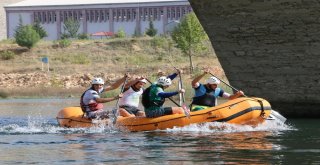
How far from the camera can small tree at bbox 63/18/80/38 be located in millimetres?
91000

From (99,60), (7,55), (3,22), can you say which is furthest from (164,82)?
(3,22)

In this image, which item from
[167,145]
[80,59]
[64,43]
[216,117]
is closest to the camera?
[167,145]

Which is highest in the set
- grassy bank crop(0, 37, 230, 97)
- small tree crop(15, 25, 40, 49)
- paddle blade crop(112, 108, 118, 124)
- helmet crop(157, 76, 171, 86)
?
helmet crop(157, 76, 171, 86)

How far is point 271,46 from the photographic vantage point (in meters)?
30.0

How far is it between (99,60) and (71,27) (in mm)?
17249

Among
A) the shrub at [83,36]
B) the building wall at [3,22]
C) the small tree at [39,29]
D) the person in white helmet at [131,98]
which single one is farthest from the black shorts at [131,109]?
Answer: the building wall at [3,22]

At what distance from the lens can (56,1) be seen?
9706 centimetres

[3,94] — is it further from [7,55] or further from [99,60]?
[7,55]

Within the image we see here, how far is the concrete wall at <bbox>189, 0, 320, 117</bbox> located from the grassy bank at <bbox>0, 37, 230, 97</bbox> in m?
31.7

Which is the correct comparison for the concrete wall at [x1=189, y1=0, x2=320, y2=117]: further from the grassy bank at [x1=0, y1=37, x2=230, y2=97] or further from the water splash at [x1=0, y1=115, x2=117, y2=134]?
the grassy bank at [x1=0, y1=37, x2=230, y2=97]

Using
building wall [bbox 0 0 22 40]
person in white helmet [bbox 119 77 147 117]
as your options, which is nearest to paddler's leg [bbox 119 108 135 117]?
person in white helmet [bbox 119 77 147 117]

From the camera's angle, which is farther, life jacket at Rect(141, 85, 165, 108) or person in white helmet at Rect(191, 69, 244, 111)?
person in white helmet at Rect(191, 69, 244, 111)

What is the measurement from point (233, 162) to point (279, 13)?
10.2m

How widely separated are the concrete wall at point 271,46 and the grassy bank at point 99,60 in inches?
1248
